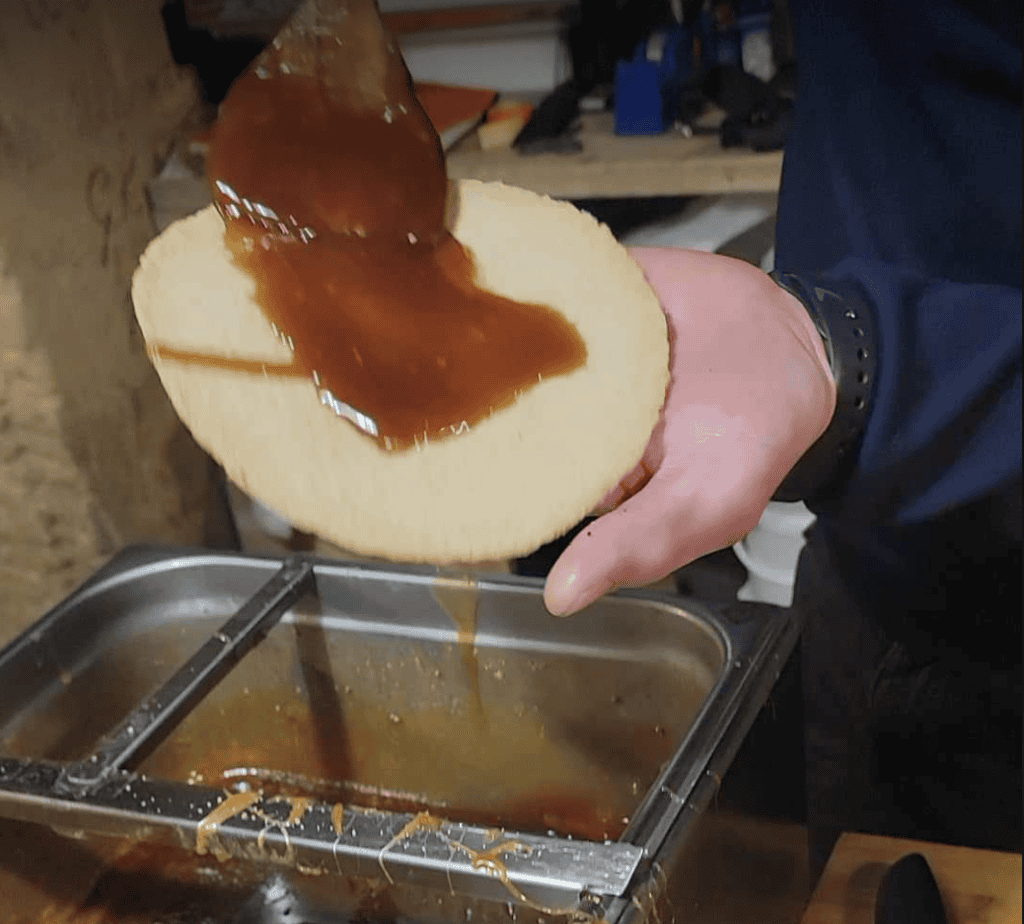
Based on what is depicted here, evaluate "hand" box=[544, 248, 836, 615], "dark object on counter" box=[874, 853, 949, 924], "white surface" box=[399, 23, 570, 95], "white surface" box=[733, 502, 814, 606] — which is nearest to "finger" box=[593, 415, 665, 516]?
"hand" box=[544, 248, 836, 615]

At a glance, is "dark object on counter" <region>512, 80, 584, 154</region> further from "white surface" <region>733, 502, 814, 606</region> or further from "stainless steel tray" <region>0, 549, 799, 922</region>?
"stainless steel tray" <region>0, 549, 799, 922</region>

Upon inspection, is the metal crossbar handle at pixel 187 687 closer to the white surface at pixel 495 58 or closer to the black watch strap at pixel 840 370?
the black watch strap at pixel 840 370

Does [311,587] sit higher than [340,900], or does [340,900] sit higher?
[311,587]

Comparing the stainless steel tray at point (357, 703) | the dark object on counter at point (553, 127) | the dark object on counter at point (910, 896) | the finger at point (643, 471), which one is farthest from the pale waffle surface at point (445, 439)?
the dark object on counter at point (553, 127)

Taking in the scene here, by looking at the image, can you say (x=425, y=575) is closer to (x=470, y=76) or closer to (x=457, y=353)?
(x=457, y=353)

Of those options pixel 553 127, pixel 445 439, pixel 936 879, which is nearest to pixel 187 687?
pixel 445 439

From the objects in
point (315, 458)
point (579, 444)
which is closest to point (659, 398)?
point (579, 444)
